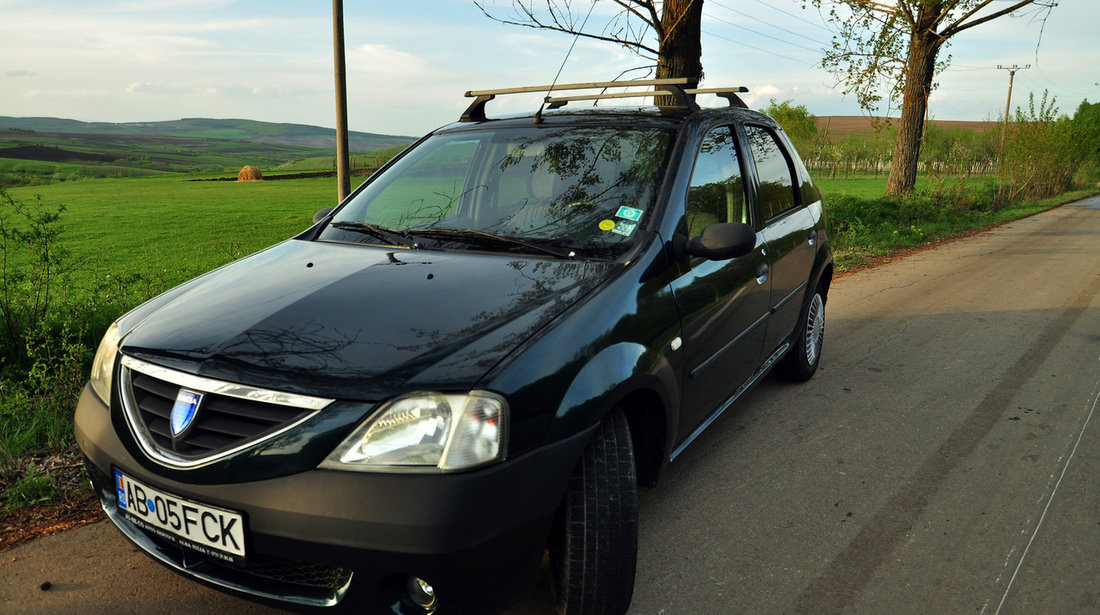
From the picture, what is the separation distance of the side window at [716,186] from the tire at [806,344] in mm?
1269

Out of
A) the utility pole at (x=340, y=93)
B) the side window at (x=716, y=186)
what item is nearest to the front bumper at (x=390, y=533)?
the side window at (x=716, y=186)

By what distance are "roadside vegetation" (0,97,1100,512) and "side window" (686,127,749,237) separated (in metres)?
3.07

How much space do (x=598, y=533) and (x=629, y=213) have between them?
1.26 m

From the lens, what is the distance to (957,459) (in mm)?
3695

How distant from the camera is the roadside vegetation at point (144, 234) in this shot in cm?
388

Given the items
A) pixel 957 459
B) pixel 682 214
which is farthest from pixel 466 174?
pixel 957 459

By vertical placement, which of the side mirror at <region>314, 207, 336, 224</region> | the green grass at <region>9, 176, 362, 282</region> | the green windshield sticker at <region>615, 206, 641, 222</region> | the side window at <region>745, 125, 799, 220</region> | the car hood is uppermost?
the side window at <region>745, 125, 799, 220</region>

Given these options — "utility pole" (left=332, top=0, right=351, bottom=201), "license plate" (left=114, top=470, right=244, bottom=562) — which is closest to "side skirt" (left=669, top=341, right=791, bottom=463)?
"license plate" (left=114, top=470, right=244, bottom=562)

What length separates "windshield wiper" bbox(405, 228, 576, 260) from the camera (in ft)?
8.93

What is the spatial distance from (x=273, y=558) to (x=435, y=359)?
66cm

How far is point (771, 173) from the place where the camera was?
13.5 feet

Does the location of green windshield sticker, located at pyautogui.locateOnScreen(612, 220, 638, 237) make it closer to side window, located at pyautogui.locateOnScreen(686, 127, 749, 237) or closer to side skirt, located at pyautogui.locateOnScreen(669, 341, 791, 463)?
side window, located at pyautogui.locateOnScreen(686, 127, 749, 237)

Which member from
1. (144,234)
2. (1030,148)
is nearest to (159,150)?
(144,234)

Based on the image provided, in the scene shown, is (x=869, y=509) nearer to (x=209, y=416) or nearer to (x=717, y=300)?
(x=717, y=300)
